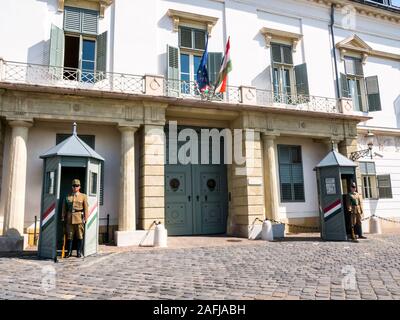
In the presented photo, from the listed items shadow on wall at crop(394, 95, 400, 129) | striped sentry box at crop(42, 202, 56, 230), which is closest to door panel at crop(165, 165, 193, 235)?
striped sentry box at crop(42, 202, 56, 230)

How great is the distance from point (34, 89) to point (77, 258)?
5593 mm

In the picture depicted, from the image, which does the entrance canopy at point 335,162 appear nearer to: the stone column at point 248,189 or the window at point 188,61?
the stone column at point 248,189

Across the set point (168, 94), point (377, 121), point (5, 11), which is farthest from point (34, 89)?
point (377, 121)

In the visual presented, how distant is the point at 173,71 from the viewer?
41.4 feet

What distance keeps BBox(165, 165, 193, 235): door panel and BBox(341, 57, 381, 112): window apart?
9816mm

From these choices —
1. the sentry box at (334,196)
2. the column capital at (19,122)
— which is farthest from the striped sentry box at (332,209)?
the column capital at (19,122)

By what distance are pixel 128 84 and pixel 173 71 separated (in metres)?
1.93

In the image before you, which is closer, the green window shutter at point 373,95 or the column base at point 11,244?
the column base at point 11,244

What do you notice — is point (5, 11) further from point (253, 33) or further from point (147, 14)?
point (253, 33)

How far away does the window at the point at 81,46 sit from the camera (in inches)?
452

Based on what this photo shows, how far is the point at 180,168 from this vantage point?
1327 centimetres

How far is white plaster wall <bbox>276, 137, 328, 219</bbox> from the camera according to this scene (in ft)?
46.2

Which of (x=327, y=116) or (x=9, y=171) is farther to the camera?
(x=327, y=116)

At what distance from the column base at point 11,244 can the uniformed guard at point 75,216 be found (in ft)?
7.02
